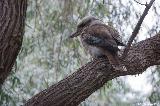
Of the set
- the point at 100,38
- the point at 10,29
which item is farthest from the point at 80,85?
the point at 10,29

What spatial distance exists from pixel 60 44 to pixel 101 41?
1.30 metres

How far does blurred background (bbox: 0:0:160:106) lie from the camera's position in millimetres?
3932

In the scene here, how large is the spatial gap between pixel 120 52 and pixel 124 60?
5.8 inches

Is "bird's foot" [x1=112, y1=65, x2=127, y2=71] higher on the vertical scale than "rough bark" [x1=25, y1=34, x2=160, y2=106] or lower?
higher

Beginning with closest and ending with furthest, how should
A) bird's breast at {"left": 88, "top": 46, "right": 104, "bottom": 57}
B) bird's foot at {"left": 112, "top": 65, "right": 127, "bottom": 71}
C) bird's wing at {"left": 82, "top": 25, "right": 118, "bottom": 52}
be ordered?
1. bird's foot at {"left": 112, "top": 65, "right": 127, "bottom": 71}
2. bird's wing at {"left": 82, "top": 25, "right": 118, "bottom": 52}
3. bird's breast at {"left": 88, "top": 46, "right": 104, "bottom": 57}

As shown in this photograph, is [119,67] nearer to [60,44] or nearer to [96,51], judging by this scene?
[96,51]

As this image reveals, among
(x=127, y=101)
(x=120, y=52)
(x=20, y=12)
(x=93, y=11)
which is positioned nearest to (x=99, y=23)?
(x=120, y=52)

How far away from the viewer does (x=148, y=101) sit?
13.4 feet

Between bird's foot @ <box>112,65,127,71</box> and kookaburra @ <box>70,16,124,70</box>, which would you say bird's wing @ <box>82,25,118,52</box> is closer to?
kookaburra @ <box>70,16,124,70</box>

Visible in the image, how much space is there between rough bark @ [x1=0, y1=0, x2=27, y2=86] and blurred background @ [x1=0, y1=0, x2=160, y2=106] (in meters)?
0.85

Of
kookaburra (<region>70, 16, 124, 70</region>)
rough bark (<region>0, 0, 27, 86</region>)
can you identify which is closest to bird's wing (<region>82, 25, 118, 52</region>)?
kookaburra (<region>70, 16, 124, 70</region>)

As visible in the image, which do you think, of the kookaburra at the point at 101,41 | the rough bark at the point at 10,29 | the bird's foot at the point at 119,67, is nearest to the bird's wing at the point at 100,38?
the kookaburra at the point at 101,41

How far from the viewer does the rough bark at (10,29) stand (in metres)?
2.78

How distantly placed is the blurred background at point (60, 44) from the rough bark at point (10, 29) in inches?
33.5
